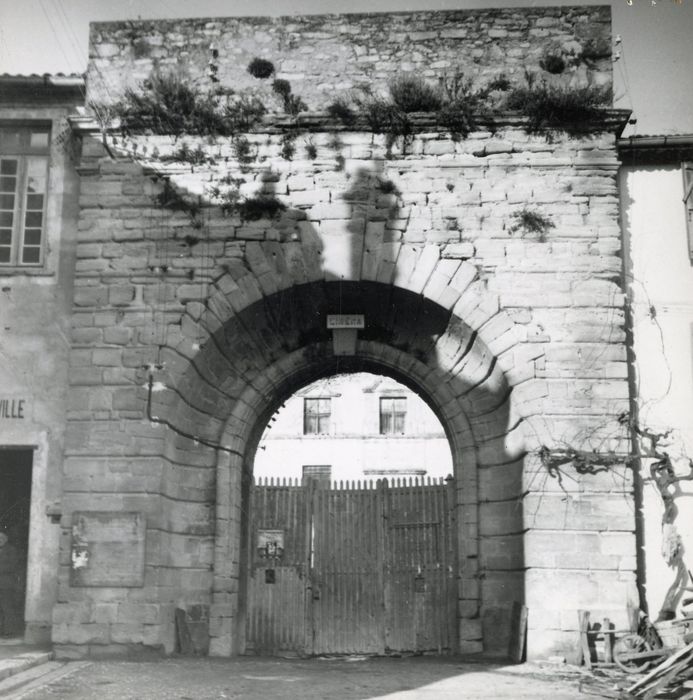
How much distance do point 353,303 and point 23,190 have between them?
3923mm

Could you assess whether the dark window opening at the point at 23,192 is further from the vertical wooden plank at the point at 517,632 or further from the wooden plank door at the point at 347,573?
the vertical wooden plank at the point at 517,632

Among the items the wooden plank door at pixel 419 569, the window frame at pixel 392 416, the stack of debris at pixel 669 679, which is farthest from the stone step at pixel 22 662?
the window frame at pixel 392 416

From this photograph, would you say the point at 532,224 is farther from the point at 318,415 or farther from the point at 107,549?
the point at 318,415


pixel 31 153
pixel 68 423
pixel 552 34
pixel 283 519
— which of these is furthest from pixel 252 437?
pixel 552 34

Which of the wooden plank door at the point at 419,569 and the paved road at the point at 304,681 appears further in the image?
the wooden plank door at the point at 419,569

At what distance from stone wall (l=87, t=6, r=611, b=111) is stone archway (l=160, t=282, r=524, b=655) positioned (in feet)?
7.85

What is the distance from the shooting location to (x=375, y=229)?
977cm

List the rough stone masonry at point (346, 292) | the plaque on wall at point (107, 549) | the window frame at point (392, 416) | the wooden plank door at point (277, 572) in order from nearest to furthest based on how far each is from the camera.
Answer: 1. the plaque on wall at point (107, 549)
2. the rough stone masonry at point (346, 292)
3. the wooden plank door at point (277, 572)
4. the window frame at point (392, 416)

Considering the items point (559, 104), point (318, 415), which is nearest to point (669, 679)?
point (559, 104)

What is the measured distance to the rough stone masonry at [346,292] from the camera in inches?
361

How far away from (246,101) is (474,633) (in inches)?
244

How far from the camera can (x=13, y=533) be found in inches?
480

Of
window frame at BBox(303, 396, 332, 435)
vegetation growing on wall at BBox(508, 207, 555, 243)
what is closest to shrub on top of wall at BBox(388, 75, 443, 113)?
vegetation growing on wall at BBox(508, 207, 555, 243)

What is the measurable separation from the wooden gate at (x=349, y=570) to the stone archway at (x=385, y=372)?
37.0 inches
